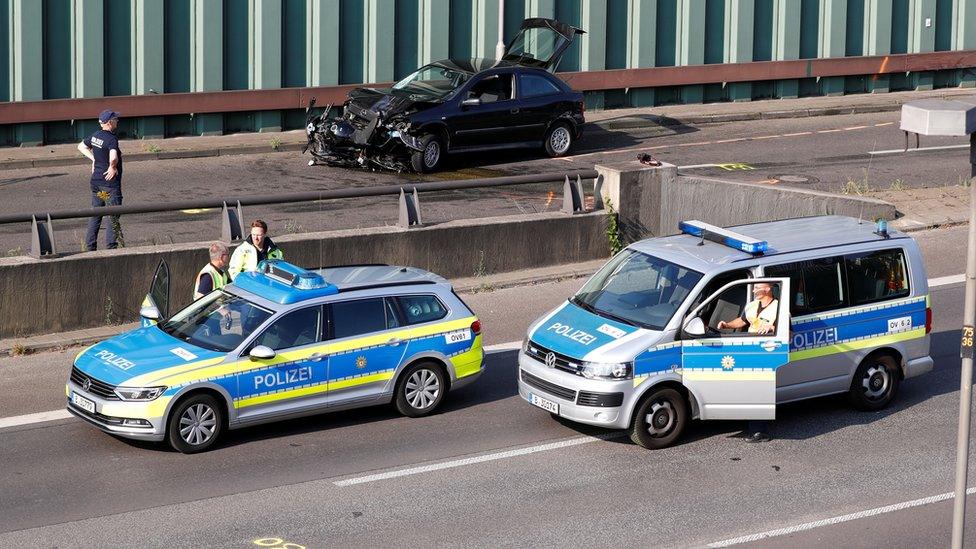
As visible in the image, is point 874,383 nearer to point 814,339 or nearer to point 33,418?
point 814,339

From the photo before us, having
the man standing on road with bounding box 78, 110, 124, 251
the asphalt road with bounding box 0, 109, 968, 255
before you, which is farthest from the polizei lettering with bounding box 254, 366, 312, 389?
the man standing on road with bounding box 78, 110, 124, 251

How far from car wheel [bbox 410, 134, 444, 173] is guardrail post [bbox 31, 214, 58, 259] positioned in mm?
8705

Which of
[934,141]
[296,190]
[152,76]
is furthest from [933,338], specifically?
[152,76]

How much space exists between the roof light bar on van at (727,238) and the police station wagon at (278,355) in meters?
2.43

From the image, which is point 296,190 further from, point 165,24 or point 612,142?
point 612,142

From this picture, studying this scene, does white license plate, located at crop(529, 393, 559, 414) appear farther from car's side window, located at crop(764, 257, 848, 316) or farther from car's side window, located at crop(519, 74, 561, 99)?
car's side window, located at crop(519, 74, 561, 99)

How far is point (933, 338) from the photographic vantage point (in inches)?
627

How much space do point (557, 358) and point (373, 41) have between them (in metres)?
16.1

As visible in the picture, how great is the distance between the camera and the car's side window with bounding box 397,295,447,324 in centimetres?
1331

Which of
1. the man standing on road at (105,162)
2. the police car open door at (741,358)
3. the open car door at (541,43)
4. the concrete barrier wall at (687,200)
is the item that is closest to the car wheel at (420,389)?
the police car open door at (741,358)

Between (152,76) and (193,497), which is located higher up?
(152,76)

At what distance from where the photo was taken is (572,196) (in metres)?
18.9

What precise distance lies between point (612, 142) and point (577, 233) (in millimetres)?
8612

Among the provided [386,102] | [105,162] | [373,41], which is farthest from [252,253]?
[373,41]
